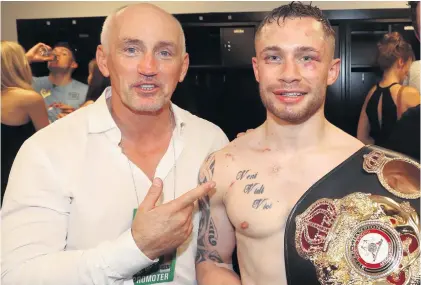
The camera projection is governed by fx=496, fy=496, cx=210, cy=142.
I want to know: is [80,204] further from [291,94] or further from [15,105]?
[15,105]

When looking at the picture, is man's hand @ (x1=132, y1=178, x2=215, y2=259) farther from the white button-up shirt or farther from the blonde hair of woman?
the blonde hair of woman

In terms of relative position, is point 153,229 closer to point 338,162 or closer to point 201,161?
point 201,161

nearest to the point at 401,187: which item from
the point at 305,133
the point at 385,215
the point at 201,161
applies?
the point at 385,215

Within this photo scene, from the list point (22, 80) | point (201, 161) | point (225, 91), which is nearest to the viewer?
point (201, 161)

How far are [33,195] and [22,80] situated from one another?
158 cm

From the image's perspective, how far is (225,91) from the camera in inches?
132

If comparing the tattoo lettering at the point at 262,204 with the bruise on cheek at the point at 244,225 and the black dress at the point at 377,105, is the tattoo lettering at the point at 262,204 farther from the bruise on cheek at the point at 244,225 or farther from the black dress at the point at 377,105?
the black dress at the point at 377,105

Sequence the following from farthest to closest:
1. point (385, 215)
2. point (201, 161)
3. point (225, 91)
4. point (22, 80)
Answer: point (225, 91)
point (22, 80)
point (201, 161)
point (385, 215)

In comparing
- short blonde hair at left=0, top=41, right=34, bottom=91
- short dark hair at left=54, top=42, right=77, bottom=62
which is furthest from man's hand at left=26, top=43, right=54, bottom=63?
short blonde hair at left=0, top=41, right=34, bottom=91

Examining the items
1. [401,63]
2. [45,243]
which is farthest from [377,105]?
[45,243]

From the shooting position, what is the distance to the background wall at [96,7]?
326 centimetres

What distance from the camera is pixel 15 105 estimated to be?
267cm

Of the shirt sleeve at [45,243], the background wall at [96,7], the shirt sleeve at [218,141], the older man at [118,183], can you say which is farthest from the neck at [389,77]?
the shirt sleeve at [45,243]

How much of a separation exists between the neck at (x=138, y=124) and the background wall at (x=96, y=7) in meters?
1.90
